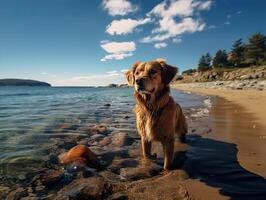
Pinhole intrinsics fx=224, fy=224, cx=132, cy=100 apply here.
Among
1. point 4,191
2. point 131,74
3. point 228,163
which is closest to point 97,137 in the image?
point 131,74

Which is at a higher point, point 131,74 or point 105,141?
point 131,74

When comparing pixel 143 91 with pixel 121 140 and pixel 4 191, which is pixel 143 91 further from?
pixel 4 191

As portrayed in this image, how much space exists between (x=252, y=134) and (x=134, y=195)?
4591 mm

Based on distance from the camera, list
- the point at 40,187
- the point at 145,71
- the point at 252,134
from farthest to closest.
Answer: the point at 252,134 → the point at 145,71 → the point at 40,187

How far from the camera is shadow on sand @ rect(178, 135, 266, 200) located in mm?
3102

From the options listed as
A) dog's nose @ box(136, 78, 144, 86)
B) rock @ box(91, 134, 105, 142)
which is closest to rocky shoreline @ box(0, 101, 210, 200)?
rock @ box(91, 134, 105, 142)

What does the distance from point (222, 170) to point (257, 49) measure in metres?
79.5

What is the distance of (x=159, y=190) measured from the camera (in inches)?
124

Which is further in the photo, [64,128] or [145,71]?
[64,128]

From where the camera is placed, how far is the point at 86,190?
303 cm

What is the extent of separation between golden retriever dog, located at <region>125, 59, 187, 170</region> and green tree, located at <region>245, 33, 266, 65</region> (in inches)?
3052

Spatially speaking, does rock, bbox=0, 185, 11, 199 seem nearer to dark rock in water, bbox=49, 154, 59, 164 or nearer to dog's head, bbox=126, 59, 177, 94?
dark rock in water, bbox=49, 154, 59, 164

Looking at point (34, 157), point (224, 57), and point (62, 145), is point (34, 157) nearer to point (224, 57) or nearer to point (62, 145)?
point (62, 145)

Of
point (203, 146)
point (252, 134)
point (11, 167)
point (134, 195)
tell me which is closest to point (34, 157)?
point (11, 167)
